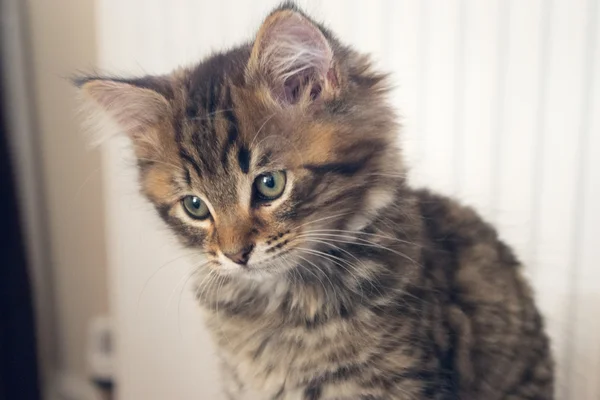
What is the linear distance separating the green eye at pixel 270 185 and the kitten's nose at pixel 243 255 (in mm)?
67

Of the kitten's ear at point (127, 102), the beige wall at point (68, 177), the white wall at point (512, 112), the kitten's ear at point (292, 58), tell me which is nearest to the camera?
the kitten's ear at point (292, 58)

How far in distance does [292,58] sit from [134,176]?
38 centimetres

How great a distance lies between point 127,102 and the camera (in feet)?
2.87

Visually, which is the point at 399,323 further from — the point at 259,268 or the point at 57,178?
the point at 57,178

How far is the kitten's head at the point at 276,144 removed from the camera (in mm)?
782

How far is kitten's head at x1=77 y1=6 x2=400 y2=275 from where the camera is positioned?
0.78m

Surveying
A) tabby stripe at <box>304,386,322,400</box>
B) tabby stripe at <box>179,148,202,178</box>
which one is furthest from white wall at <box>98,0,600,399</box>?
tabby stripe at <box>304,386,322,400</box>

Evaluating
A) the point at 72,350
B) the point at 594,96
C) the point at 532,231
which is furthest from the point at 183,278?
the point at 594,96

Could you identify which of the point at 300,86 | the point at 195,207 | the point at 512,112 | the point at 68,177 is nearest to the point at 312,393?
the point at 195,207

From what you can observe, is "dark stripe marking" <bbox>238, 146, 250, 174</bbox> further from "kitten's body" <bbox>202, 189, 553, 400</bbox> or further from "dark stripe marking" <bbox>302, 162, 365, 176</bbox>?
"kitten's body" <bbox>202, 189, 553, 400</bbox>

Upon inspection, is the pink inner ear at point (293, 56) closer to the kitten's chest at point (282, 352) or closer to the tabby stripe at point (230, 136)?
the tabby stripe at point (230, 136)

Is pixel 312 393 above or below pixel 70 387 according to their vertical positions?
above

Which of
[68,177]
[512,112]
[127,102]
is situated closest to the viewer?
[127,102]

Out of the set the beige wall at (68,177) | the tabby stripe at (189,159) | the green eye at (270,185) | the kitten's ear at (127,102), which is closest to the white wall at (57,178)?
the beige wall at (68,177)
